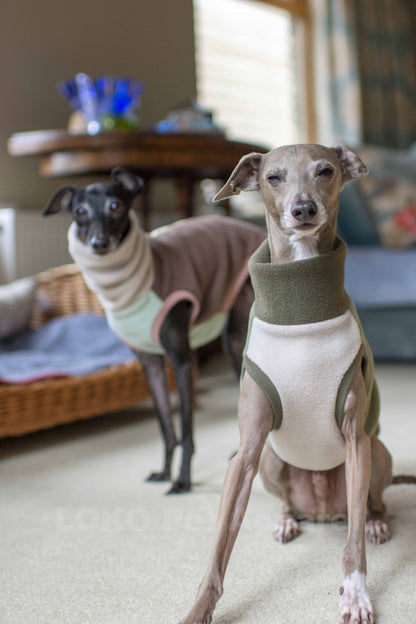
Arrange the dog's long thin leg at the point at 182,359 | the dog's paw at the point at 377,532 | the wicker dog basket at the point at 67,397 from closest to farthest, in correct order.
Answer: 1. the dog's paw at the point at 377,532
2. the dog's long thin leg at the point at 182,359
3. the wicker dog basket at the point at 67,397

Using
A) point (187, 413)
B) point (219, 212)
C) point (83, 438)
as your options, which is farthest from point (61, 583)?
point (219, 212)

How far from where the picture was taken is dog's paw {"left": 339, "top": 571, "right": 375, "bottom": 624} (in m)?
1.08

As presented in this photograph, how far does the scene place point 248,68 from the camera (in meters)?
4.86

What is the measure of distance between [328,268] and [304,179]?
0.17m

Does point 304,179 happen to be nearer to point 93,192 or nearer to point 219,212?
point 93,192

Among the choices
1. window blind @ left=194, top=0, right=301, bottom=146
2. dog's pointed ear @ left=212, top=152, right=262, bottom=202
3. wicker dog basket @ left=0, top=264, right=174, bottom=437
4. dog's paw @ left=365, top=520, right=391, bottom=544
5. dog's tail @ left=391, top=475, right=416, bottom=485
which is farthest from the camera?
window blind @ left=194, top=0, right=301, bottom=146

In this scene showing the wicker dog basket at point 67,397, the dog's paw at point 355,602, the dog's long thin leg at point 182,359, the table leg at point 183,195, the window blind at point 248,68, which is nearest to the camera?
the dog's paw at point 355,602

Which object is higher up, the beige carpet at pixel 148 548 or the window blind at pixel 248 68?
the window blind at pixel 248 68

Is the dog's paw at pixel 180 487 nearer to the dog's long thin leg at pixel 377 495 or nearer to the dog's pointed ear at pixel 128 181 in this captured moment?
the dog's long thin leg at pixel 377 495

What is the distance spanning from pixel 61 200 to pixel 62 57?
204 cm

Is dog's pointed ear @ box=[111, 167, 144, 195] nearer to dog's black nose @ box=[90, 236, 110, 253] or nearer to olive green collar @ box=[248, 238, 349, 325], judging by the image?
dog's black nose @ box=[90, 236, 110, 253]

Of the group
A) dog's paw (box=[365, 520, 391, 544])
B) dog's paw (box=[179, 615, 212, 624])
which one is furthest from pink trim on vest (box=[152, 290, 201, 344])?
dog's paw (box=[179, 615, 212, 624])

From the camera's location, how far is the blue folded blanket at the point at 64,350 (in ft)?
7.91

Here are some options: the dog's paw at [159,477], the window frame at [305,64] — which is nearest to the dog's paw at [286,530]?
the dog's paw at [159,477]
